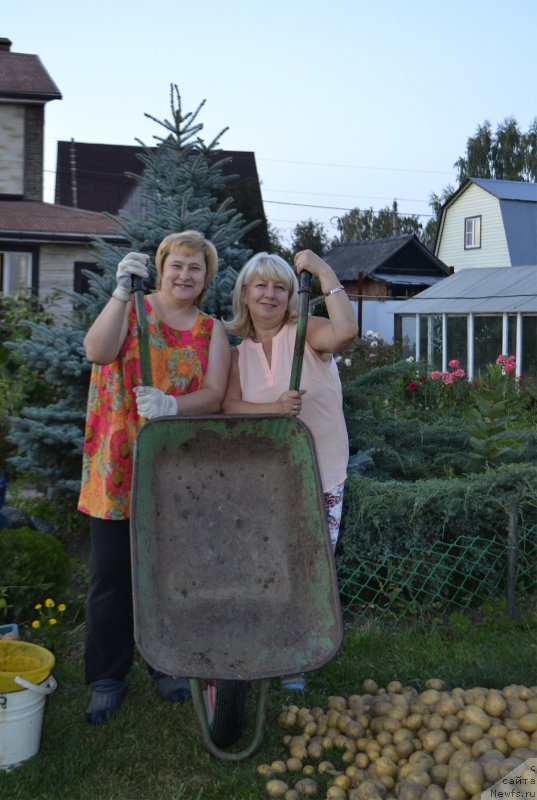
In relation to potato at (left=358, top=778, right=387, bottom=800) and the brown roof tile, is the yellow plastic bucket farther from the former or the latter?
the brown roof tile

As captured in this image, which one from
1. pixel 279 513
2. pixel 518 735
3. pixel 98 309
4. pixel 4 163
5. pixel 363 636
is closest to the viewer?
pixel 518 735

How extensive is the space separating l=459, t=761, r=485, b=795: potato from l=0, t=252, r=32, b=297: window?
13799mm

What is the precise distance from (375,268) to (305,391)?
30.8 meters

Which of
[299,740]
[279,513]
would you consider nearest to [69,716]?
[299,740]

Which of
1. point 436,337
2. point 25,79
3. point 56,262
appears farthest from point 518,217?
point 56,262

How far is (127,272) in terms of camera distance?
2830mm

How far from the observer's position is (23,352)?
5.06m

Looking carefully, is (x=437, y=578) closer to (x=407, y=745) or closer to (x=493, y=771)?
(x=407, y=745)

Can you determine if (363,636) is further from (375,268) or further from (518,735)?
(375,268)

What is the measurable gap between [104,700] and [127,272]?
1.50m

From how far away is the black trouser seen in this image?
10.0ft

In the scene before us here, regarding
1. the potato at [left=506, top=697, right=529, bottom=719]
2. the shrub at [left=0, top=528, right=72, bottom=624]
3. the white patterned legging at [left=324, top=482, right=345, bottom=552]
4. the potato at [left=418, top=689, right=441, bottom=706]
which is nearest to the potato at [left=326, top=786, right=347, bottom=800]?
the potato at [left=418, top=689, right=441, bottom=706]

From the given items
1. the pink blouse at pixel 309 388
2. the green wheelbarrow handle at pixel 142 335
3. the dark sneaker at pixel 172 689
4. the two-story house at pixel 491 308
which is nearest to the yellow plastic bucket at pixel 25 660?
the dark sneaker at pixel 172 689

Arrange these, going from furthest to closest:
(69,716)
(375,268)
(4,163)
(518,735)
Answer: (375,268), (4,163), (69,716), (518,735)
